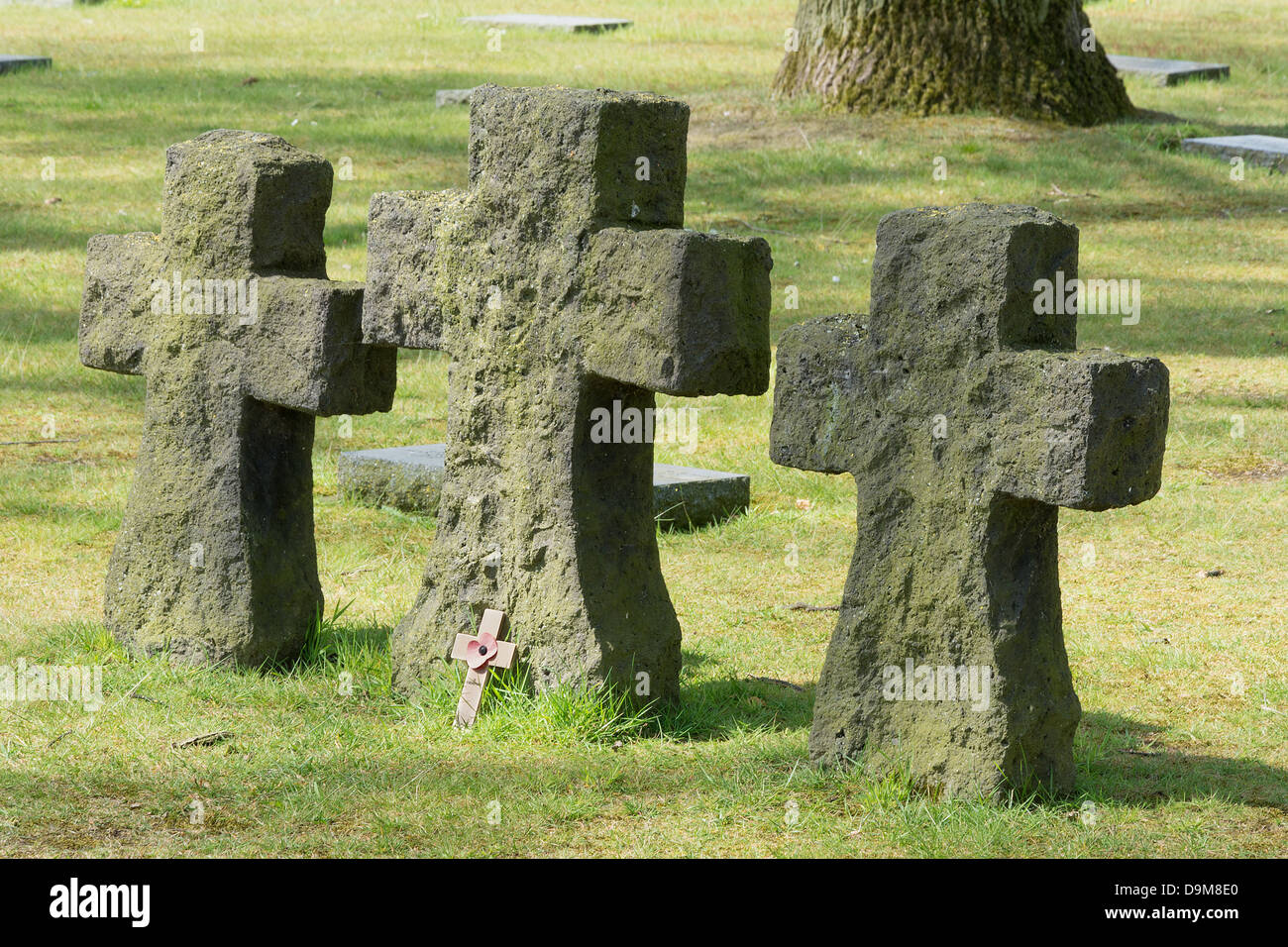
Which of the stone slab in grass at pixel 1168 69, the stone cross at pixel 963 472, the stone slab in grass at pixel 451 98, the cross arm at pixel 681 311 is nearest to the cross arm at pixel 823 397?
the stone cross at pixel 963 472

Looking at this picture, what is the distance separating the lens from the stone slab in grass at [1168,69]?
16.4 m

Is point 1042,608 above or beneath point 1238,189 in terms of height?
beneath

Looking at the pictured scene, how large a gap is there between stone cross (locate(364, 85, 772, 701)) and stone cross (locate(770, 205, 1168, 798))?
0.35 meters

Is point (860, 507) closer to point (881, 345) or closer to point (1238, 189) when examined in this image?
point (881, 345)

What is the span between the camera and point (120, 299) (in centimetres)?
608

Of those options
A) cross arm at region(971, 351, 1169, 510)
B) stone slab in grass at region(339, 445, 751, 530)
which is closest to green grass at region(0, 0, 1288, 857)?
stone slab in grass at region(339, 445, 751, 530)

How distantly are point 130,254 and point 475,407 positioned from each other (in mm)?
1560

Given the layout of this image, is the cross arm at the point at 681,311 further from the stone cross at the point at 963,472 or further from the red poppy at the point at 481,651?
the red poppy at the point at 481,651

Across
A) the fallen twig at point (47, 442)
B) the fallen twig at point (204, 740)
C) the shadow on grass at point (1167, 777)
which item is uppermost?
the fallen twig at point (47, 442)

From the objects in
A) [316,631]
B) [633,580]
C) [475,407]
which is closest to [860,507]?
[633,580]

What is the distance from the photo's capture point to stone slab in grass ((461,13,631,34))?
18969mm

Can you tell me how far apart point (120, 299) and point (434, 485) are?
212cm

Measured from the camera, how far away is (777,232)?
12.5 metres

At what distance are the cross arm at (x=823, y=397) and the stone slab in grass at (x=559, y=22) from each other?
1467 centimetres
